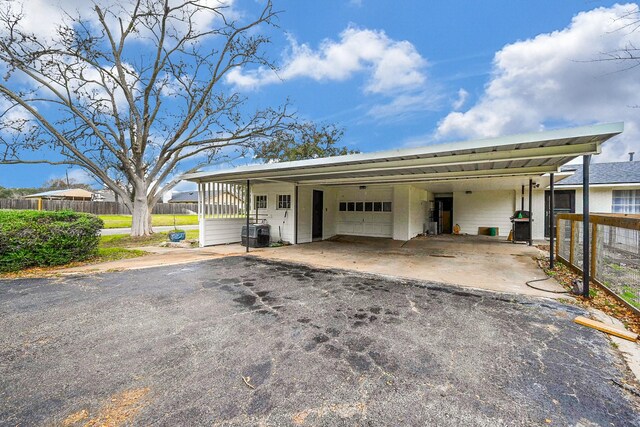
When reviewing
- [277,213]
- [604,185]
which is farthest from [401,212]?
[604,185]

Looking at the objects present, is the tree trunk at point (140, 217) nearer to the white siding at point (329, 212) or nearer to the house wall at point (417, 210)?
the white siding at point (329, 212)

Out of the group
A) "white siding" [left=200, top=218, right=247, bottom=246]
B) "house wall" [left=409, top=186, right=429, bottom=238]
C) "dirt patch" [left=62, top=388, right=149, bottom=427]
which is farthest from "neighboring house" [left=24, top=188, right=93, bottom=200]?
"dirt patch" [left=62, top=388, right=149, bottom=427]

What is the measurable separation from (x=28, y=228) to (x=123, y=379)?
21.2ft

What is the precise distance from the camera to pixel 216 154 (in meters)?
15.3

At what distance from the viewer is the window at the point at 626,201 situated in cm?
1148

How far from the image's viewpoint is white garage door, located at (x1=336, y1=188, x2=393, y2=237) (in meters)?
12.3

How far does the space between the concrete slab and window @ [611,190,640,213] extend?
5.73m

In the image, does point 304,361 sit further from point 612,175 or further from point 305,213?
point 612,175

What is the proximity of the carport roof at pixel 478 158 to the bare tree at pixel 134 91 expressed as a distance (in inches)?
276

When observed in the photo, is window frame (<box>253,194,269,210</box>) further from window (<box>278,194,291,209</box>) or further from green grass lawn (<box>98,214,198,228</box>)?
green grass lawn (<box>98,214,198,228</box>)

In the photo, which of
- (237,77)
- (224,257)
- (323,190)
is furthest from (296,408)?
(237,77)

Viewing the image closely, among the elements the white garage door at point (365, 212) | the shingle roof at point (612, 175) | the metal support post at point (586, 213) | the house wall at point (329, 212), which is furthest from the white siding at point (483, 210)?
the metal support post at point (586, 213)

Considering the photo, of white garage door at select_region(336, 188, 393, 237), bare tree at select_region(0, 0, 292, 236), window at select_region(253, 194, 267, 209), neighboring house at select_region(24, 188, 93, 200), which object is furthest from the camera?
neighboring house at select_region(24, 188, 93, 200)

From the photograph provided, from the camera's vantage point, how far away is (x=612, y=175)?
40.2ft
